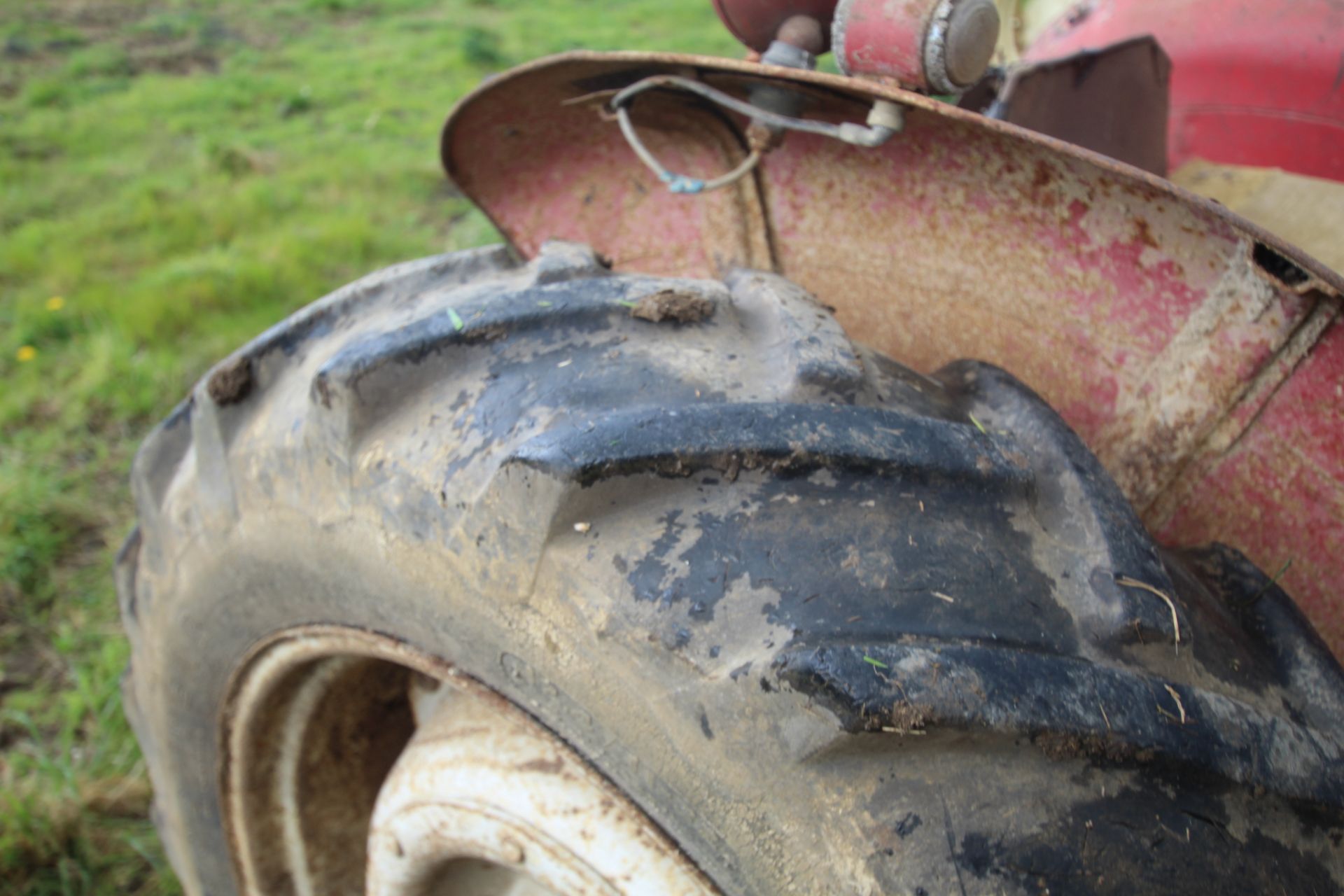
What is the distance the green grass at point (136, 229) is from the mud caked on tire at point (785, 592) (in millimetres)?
996

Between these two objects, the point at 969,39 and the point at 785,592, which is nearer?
the point at 785,592

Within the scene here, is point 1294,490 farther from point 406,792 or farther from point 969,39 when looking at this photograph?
point 406,792

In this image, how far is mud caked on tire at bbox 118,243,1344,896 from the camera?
1.84ft

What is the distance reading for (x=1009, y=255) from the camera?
90cm

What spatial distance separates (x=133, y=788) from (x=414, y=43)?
4.87 meters

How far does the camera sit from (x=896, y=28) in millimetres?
796

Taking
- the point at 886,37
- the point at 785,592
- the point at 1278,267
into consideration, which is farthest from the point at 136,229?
the point at 1278,267

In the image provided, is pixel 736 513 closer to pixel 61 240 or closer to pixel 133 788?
pixel 133 788

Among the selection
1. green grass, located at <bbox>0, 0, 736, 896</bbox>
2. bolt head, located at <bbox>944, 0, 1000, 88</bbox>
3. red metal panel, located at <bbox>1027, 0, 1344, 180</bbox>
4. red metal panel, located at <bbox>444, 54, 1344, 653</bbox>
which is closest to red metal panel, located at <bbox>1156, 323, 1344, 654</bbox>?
red metal panel, located at <bbox>444, 54, 1344, 653</bbox>

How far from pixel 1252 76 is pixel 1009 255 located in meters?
0.76

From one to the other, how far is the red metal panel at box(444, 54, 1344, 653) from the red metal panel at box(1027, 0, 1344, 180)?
702 mm

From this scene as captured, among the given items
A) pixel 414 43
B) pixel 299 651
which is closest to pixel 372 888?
pixel 299 651

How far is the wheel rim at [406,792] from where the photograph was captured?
69cm

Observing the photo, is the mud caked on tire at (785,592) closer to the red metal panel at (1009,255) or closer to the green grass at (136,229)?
the red metal panel at (1009,255)
